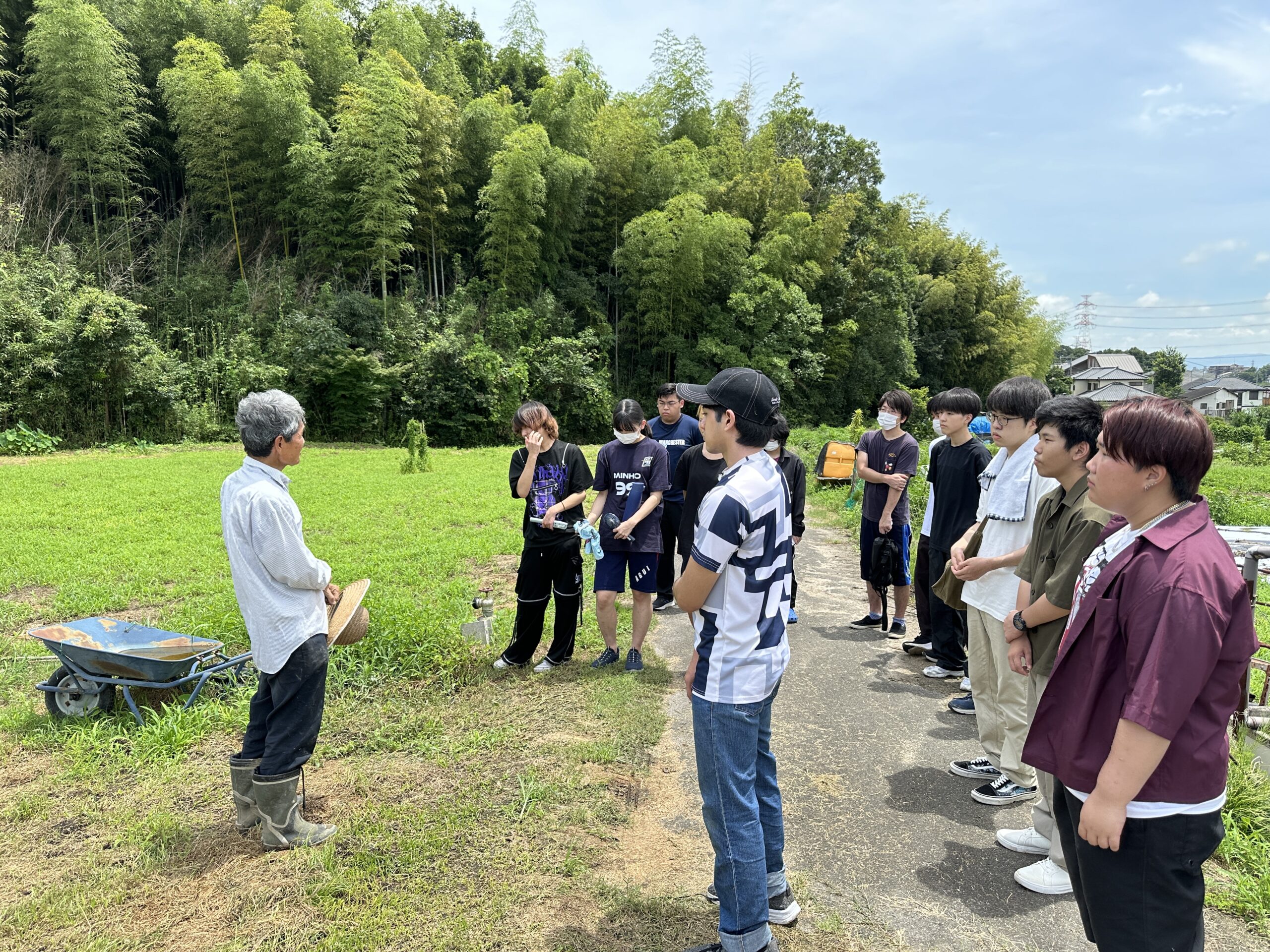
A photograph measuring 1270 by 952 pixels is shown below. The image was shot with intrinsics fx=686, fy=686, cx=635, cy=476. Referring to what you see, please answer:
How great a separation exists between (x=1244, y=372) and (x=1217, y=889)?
11887 cm

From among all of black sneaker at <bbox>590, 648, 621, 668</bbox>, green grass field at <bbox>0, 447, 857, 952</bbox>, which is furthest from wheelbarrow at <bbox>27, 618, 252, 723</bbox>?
black sneaker at <bbox>590, 648, 621, 668</bbox>

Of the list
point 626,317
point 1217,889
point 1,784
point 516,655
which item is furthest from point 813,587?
point 626,317

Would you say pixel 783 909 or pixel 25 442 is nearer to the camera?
pixel 783 909

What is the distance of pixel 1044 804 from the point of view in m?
2.51

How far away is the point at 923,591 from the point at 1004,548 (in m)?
1.98

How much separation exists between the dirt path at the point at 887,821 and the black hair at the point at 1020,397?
1644 mm

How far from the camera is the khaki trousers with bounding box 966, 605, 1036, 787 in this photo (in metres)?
2.74

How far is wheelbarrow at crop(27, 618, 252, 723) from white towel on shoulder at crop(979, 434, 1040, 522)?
12.1 ft

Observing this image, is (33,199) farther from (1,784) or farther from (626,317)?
(1,784)

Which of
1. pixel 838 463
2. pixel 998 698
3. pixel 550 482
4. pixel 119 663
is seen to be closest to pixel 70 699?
pixel 119 663

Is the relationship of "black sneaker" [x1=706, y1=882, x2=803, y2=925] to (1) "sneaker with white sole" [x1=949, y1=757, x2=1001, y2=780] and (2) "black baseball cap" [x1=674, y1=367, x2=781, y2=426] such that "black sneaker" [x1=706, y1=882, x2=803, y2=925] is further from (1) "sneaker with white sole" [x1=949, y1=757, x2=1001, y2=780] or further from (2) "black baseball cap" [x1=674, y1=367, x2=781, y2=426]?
(2) "black baseball cap" [x1=674, y1=367, x2=781, y2=426]

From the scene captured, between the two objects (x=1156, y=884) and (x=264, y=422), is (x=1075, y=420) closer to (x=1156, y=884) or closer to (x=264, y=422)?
(x=1156, y=884)

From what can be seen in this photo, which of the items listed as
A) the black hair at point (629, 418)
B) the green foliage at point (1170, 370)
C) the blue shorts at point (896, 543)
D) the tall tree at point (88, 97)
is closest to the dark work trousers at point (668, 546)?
the black hair at point (629, 418)

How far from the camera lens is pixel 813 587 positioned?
627 centimetres
